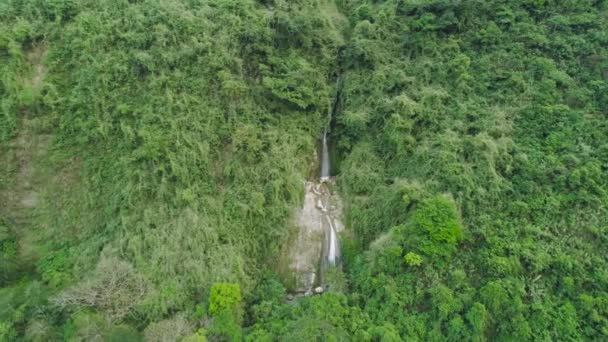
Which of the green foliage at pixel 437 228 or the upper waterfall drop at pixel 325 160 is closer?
the green foliage at pixel 437 228

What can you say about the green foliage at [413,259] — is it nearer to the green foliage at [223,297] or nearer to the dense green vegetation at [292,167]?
the dense green vegetation at [292,167]

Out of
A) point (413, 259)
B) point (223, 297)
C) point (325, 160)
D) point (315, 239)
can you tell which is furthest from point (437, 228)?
point (223, 297)

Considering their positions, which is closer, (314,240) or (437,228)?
(437,228)

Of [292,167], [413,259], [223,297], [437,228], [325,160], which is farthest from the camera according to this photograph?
[325,160]

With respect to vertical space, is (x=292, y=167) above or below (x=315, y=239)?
above

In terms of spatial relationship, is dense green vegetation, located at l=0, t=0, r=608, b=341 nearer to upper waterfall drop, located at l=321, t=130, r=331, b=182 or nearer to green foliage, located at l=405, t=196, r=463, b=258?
green foliage, located at l=405, t=196, r=463, b=258

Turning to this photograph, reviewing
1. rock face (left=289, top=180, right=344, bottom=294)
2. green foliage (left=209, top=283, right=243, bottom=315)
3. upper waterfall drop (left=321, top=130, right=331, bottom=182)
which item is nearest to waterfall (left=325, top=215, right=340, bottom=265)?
rock face (left=289, top=180, right=344, bottom=294)

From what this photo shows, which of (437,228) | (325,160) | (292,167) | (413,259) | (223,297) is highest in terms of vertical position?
(325,160)

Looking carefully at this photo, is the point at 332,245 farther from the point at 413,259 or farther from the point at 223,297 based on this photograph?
the point at 223,297

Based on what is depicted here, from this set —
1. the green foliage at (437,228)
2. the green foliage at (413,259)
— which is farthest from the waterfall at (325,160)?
the green foliage at (413,259)
